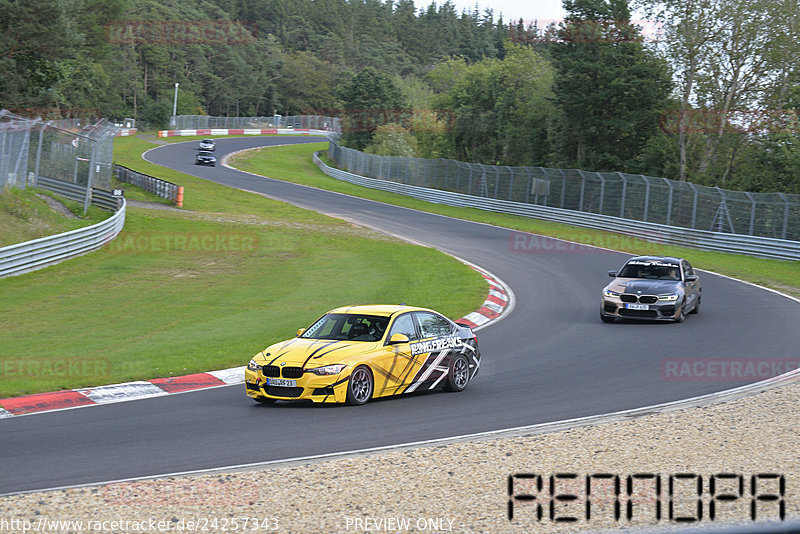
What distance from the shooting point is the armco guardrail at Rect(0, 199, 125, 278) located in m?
23.4

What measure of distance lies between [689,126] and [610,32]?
26.5 ft

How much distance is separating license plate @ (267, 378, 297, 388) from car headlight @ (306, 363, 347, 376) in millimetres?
274

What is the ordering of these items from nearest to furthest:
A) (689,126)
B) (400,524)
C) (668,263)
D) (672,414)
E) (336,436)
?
(400,524) < (336,436) < (672,414) < (668,263) < (689,126)

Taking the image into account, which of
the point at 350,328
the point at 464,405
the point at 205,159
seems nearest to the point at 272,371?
the point at 350,328

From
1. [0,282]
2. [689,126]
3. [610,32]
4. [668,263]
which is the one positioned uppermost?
[610,32]

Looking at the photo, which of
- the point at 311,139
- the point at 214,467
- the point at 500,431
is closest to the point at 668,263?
the point at 500,431

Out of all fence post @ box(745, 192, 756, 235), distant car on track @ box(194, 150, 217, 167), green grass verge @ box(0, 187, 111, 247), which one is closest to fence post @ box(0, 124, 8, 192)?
green grass verge @ box(0, 187, 111, 247)

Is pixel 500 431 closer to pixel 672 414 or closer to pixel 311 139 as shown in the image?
pixel 672 414

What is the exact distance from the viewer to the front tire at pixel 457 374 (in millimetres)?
12828

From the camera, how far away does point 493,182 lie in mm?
50562

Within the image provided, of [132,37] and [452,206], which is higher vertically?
[132,37]

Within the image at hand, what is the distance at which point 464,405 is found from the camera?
11.8m

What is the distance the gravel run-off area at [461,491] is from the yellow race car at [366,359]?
2.50 m

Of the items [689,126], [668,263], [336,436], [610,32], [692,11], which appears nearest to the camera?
[336,436]
